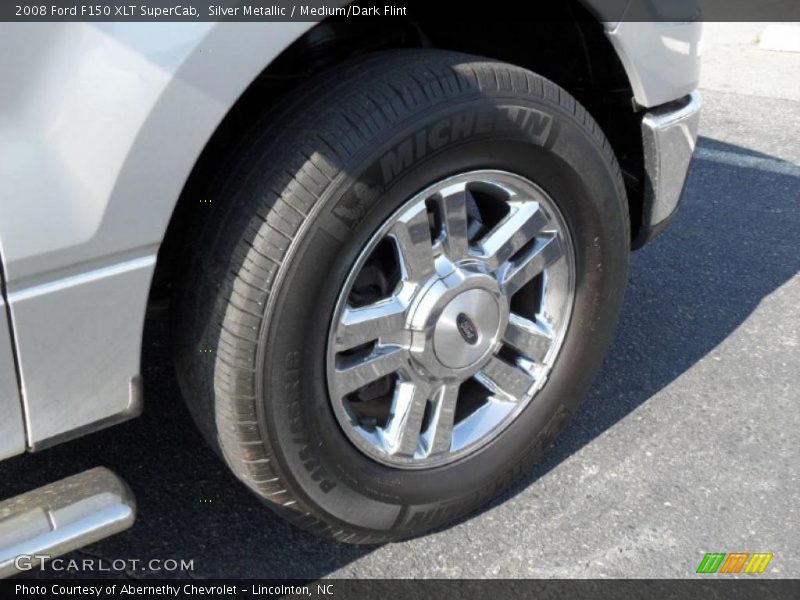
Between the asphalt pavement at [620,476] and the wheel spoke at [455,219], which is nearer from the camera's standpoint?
the wheel spoke at [455,219]

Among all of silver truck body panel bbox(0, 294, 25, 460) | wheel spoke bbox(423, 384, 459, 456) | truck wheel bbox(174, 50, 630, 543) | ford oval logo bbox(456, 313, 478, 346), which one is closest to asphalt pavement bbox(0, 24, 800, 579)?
truck wheel bbox(174, 50, 630, 543)

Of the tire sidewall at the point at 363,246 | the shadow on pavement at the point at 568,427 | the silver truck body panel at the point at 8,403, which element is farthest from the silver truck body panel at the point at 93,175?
the shadow on pavement at the point at 568,427

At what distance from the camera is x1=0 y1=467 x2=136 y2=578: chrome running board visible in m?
1.49

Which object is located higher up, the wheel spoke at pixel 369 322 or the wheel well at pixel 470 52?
the wheel well at pixel 470 52

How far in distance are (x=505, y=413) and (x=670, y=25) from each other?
3.25ft

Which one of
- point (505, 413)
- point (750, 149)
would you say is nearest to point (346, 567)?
point (505, 413)

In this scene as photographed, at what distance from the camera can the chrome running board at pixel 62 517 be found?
1492 mm

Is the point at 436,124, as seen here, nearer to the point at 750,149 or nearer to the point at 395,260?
the point at 395,260

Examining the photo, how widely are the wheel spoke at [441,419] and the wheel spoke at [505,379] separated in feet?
0.33

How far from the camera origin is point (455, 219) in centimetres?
187

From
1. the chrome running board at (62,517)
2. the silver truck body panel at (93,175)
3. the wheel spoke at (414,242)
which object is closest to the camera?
the silver truck body panel at (93,175)

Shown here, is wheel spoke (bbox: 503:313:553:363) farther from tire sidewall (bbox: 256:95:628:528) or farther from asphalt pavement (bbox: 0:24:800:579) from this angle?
asphalt pavement (bbox: 0:24:800:579)

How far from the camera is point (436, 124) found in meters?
1.68

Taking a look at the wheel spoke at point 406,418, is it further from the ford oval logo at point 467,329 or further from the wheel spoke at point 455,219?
the wheel spoke at point 455,219
